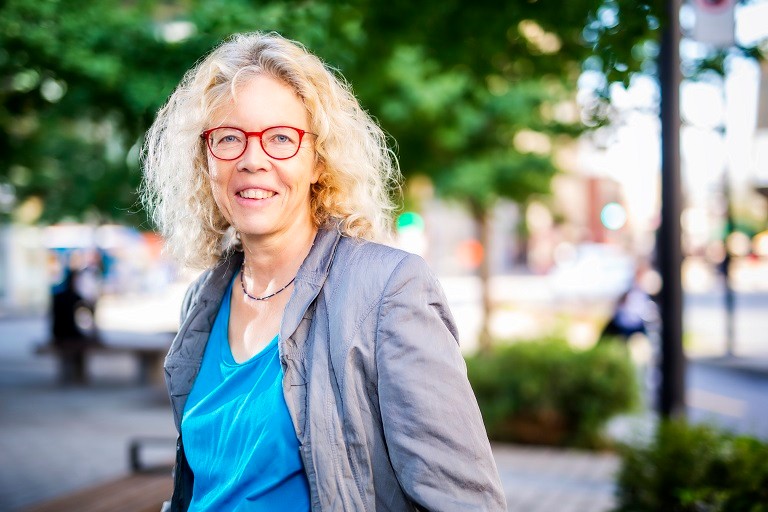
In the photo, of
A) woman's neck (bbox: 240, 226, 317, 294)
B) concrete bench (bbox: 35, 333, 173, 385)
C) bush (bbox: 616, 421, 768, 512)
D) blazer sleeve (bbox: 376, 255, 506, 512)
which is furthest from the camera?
concrete bench (bbox: 35, 333, 173, 385)

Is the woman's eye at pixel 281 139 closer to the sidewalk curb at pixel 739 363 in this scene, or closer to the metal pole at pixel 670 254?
the metal pole at pixel 670 254

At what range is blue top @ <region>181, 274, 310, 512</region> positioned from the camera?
64.0 inches

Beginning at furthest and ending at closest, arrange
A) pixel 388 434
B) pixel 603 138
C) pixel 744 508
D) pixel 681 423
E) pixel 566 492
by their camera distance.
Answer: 1. pixel 566 492
2. pixel 603 138
3. pixel 681 423
4. pixel 744 508
5. pixel 388 434

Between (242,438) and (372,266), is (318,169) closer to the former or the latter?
(372,266)

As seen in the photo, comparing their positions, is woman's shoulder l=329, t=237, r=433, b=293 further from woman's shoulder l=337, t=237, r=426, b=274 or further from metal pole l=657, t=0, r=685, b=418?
metal pole l=657, t=0, r=685, b=418

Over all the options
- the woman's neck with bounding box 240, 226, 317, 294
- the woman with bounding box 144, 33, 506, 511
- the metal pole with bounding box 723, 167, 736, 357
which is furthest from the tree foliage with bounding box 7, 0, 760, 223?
the metal pole with bounding box 723, 167, 736, 357

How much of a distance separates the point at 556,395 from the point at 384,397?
7.11 metres

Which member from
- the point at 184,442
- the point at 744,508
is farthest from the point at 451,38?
the point at 184,442

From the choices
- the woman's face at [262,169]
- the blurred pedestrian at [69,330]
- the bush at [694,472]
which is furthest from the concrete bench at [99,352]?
the woman's face at [262,169]

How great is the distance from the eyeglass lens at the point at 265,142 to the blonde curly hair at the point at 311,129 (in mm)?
55

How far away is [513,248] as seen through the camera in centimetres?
5328

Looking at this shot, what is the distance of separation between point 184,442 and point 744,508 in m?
2.69

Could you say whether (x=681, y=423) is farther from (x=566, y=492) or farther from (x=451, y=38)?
(x=451, y=38)

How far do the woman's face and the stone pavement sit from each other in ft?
10.9
